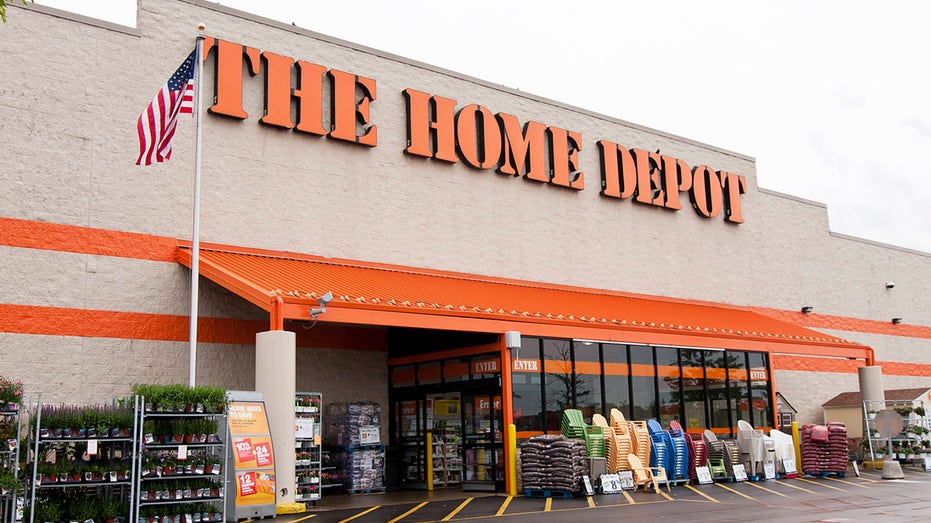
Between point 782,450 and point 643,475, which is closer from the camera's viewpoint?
point 643,475

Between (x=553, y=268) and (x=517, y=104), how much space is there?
4.87m

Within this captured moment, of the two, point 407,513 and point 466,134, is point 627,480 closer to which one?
point 407,513

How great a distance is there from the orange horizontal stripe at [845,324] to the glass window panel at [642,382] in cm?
971

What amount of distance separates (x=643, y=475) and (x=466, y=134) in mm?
10054

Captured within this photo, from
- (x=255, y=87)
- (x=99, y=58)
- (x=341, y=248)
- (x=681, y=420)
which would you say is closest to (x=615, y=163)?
(x=681, y=420)

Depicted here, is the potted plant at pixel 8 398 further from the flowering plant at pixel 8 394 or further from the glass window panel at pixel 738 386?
the glass window panel at pixel 738 386

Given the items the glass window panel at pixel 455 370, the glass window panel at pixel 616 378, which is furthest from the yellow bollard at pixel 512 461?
the glass window panel at pixel 616 378

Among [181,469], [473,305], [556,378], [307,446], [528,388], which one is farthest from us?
[556,378]

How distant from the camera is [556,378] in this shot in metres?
19.3

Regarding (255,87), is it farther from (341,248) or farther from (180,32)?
(341,248)

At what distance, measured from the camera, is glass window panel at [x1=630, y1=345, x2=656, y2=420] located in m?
21.1

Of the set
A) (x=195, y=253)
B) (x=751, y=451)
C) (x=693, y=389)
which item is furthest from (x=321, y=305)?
(x=751, y=451)

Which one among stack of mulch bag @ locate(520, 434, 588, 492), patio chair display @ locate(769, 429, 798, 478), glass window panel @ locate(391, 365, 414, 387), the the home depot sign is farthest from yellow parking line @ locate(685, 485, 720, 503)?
the the home depot sign

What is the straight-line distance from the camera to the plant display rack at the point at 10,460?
1140 cm
